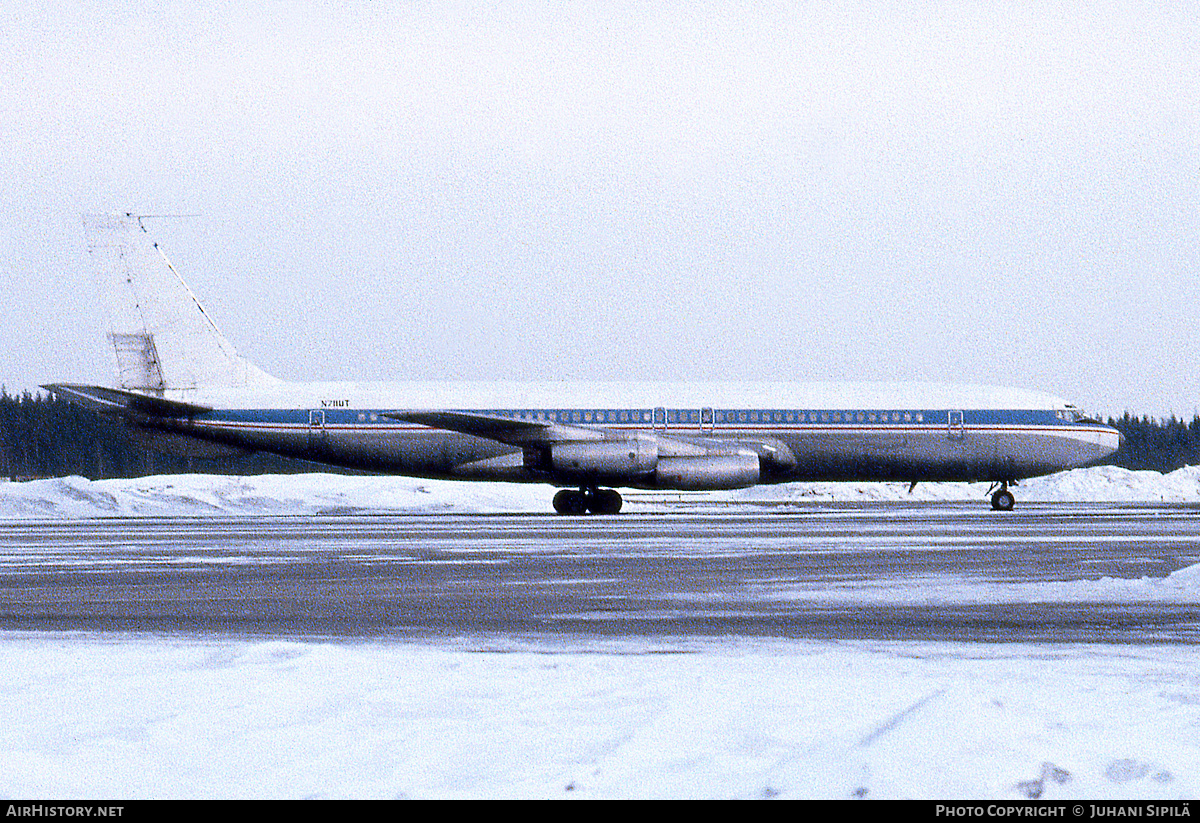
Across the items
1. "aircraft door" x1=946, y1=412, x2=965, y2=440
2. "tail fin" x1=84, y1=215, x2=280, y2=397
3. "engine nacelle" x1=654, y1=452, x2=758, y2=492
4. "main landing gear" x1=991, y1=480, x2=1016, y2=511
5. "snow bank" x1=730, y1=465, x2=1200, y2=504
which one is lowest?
"snow bank" x1=730, y1=465, x2=1200, y2=504

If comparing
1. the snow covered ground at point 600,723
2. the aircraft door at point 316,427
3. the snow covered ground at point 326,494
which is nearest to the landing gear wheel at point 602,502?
the snow covered ground at point 326,494

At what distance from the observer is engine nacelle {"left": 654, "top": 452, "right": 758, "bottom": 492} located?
3631 centimetres

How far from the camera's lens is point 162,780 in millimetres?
5973

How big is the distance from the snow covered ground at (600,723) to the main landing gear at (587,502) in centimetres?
2828

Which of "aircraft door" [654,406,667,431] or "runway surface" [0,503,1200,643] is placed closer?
"runway surface" [0,503,1200,643]

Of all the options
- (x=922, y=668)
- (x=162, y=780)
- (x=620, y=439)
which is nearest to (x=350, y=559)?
(x=922, y=668)

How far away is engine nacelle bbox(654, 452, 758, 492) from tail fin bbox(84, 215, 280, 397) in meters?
11.4

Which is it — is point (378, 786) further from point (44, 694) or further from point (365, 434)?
point (365, 434)

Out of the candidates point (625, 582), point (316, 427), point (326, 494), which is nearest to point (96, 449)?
point (326, 494)

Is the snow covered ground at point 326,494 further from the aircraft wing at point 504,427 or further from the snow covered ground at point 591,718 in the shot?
the snow covered ground at point 591,718

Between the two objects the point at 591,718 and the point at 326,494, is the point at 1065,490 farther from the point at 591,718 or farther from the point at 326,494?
the point at 591,718

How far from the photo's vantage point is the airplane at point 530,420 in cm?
3691

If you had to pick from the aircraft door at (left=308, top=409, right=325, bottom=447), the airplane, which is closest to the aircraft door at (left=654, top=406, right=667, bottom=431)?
the airplane

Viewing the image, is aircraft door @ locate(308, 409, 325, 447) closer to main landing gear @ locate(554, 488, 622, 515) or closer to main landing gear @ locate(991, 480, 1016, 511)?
main landing gear @ locate(554, 488, 622, 515)
